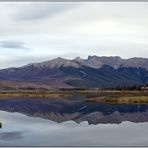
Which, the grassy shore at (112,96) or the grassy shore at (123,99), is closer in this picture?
the grassy shore at (123,99)

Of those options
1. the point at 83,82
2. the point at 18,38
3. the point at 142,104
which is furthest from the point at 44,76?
the point at 18,38

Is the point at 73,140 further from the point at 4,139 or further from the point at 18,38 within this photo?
the point at 18,38

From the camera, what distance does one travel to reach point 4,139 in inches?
803

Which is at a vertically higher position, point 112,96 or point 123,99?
point 112,96

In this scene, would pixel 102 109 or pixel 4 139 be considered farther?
pixel 102 109

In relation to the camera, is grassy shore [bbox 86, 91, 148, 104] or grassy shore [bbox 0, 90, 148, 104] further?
grassy shore [bbox 0, 90, 148, 104]

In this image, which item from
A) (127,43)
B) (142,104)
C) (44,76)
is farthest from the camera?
(44,76)

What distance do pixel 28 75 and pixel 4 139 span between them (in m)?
180

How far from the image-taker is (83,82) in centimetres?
A: 18212

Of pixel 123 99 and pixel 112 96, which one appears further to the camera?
pixel 112 96

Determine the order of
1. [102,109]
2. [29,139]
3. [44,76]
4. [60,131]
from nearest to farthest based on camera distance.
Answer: [29,139]
[60,131]
[102,109]
[44,76]

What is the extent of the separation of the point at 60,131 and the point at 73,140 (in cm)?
510

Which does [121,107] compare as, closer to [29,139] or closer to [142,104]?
[142,104]

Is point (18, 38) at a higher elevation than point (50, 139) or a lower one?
higher
